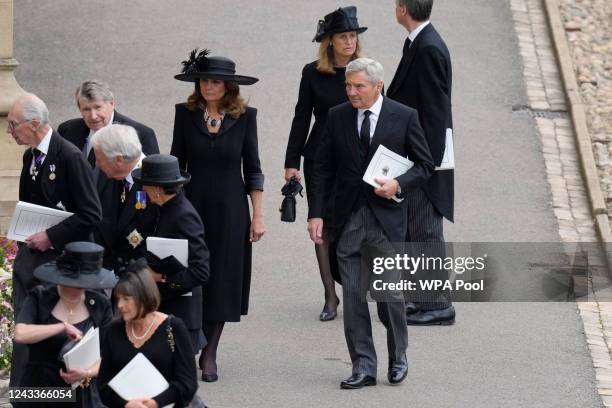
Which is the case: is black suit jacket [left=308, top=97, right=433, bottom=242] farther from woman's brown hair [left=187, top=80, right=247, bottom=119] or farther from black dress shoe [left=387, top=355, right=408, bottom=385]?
black dress shoe [left=387, top=355, right=408, bottom=385]

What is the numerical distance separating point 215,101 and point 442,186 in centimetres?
201

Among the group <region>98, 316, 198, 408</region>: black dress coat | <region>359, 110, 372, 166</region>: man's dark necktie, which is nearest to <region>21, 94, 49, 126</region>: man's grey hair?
<region>98, 316, 198, 408</region>: black dress coat

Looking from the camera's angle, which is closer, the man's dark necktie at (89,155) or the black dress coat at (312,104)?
the man's dark necktie at (89,155)

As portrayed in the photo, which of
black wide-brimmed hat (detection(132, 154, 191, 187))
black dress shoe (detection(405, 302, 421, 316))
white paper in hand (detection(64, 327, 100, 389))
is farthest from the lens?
black dress shoe (detection(405, 302, 421, 316))

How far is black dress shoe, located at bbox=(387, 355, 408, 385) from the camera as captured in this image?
9.10 metres

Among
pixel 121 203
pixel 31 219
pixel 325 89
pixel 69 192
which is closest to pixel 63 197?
pixel 69 192

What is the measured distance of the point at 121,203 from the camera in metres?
8.19

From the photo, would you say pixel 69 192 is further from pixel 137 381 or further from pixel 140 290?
pixel 137 381

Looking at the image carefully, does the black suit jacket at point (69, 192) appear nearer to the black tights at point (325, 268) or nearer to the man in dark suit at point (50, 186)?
the man in dark suit at point (50, 186)

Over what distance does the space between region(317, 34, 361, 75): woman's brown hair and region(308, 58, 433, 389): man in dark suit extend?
1101 millimetres

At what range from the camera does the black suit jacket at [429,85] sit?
10188 mm

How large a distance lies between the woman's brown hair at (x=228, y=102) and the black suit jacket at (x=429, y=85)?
4.79 ft

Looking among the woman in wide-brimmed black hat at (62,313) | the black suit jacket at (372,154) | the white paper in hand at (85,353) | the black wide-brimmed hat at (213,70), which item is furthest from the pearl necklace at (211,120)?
the white paper in hand at (85,353)

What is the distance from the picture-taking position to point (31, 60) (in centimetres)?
1656
